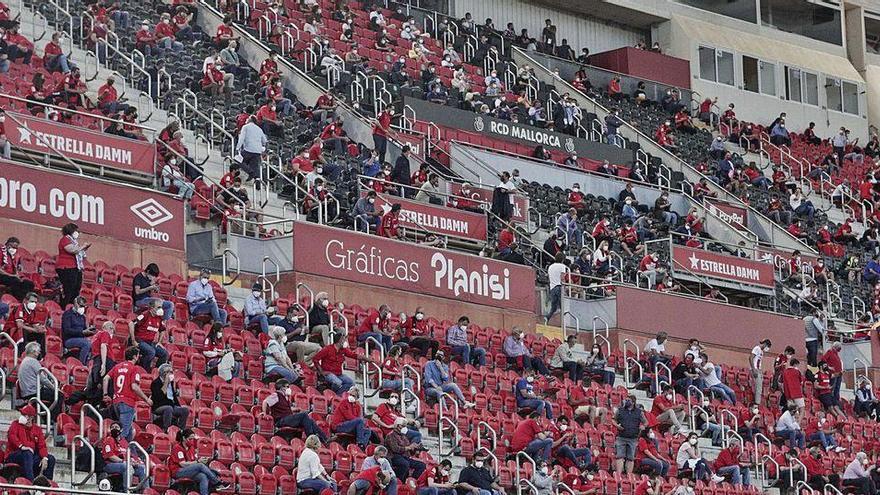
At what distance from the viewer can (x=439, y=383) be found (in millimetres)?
24453

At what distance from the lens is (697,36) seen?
4719 cm

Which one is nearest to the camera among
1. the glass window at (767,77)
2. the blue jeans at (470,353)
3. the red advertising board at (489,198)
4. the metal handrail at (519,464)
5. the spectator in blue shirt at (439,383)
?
the metal handrail at (519,464)

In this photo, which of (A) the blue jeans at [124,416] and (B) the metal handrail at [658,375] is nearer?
(A) the blue jeans at [124,416]

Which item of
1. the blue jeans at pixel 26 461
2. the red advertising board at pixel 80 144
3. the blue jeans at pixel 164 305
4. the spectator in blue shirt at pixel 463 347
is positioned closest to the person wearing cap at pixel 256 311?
the blue jeans at pixel 164 305

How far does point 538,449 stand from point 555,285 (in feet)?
23.3

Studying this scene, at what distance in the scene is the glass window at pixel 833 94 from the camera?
50.0m

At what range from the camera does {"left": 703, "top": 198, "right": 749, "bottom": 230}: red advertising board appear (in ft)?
131

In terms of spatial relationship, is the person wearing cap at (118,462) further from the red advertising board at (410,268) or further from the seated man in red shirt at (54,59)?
the seated man in red shirt at (54,59)

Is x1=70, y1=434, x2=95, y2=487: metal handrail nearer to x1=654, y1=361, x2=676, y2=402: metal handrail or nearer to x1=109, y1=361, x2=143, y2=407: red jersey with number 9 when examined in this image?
x1=109, y1=361, x2=143, y2=407: red jersey with number 9

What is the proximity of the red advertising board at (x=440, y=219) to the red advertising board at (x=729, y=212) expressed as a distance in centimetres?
905

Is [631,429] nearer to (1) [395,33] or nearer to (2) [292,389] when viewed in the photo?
(2) [292,389]

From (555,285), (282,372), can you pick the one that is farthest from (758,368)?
(282,372)

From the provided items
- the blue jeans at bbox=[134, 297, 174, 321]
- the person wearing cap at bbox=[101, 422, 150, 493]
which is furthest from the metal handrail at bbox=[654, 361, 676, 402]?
the person wearing cap at bbox=[101, 422, 150, 493]

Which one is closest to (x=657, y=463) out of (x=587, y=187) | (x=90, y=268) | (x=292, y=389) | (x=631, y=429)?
(x=631, y=429)
